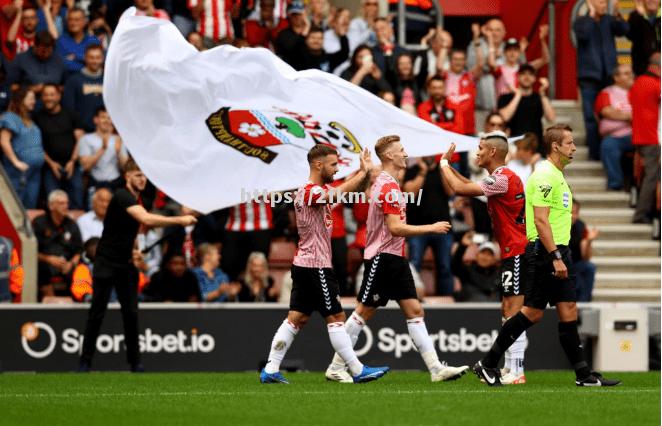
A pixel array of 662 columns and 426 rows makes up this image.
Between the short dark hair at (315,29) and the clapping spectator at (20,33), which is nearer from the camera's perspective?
the clapping spectator at (20,33)

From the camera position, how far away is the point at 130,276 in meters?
16.2

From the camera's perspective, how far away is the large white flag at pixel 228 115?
14867mm

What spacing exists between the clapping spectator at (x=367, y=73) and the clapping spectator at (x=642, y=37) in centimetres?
400

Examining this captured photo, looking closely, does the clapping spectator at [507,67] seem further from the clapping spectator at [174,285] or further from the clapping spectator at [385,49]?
the clapping spectator at [174,285]

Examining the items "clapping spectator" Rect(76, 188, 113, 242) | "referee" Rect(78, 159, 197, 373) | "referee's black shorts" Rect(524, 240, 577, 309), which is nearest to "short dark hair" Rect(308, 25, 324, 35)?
"clapping spectator" Rect(76, 188, 113, 242)

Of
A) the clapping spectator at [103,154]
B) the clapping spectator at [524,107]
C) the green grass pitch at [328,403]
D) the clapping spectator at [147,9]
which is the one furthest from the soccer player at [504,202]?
the clapping spectator at [147,9]

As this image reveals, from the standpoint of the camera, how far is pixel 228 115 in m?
15.0

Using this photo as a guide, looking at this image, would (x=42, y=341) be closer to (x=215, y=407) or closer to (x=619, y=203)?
(x=215, y=407)

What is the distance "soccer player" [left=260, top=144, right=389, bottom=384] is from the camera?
1303 cm

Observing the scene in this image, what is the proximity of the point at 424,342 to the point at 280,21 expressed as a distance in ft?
32.7

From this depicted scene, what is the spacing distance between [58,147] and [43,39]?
1439 millimetres

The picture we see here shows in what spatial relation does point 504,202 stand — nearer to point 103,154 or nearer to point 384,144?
point 384,144

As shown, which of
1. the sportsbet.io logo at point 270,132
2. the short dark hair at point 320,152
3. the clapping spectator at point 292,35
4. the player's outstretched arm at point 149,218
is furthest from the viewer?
the clapping spectator at point 292,35

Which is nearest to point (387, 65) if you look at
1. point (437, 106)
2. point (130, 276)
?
point (437, 106)
